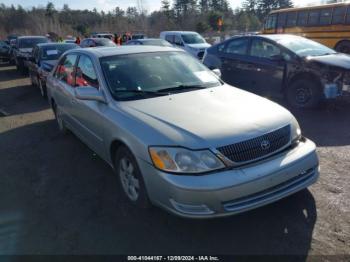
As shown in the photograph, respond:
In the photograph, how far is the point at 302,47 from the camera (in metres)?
7.11

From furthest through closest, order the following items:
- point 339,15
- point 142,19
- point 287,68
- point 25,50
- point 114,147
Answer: point 142,19, point 25,50, point 339,15, point 287,68, point 114,147

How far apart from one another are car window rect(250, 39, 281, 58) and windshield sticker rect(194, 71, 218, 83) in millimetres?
3183

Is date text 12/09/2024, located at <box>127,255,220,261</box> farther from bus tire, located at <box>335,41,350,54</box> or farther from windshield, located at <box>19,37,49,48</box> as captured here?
windshield, located at <box>19,37,49,48</box>

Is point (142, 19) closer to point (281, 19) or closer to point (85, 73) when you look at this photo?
point (281, 19)

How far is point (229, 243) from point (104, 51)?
9.53ft

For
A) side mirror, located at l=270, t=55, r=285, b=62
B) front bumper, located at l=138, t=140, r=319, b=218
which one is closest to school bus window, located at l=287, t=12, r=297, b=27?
side mirror, located at l=270, t=55, r=285, b=62

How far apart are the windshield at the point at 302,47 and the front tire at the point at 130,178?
4921mm

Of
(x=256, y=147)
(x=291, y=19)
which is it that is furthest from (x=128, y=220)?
(x=291, y=19)

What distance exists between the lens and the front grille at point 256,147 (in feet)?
9.13

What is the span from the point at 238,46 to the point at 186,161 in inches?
229

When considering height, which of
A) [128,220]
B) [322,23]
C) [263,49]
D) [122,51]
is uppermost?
[322,23]

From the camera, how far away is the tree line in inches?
1997

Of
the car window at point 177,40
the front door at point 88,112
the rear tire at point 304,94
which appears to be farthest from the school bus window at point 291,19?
the front door at point 88,112

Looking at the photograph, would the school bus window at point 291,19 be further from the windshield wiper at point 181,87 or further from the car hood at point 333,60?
the windshield wiper at point 181,87
